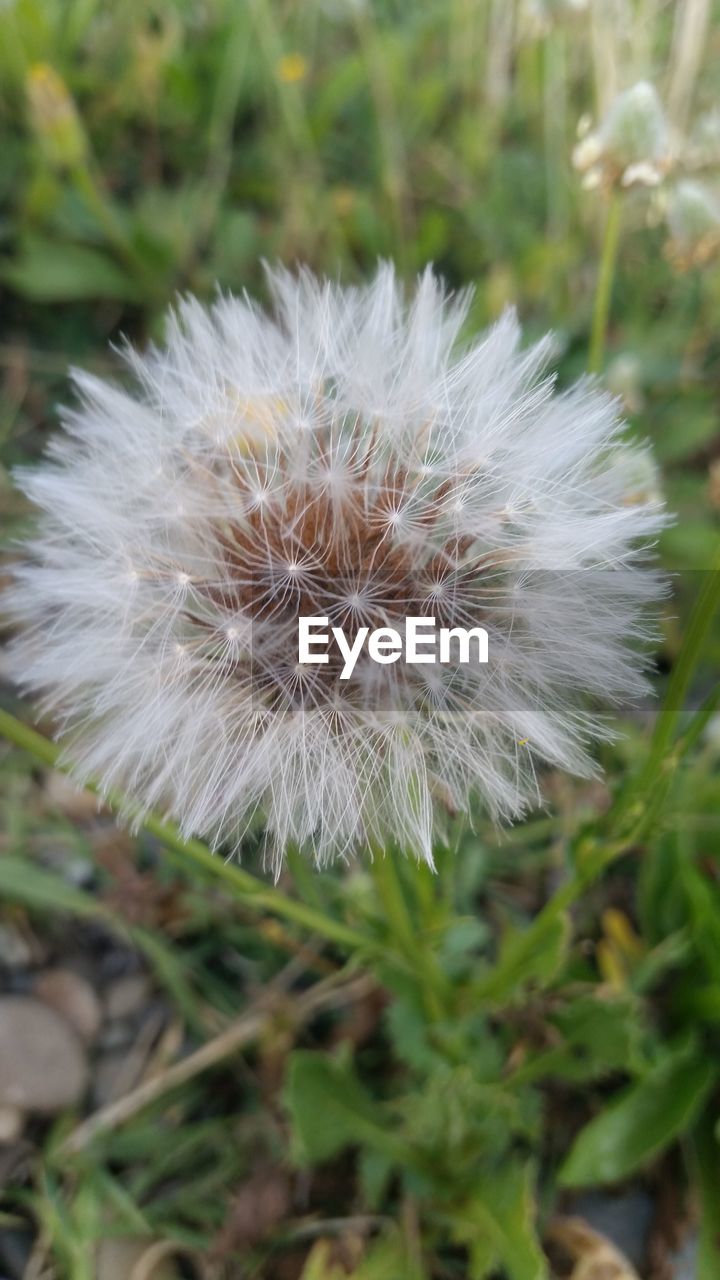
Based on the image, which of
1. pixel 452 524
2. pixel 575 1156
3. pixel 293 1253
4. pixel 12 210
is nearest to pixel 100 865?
pixel 293 1253

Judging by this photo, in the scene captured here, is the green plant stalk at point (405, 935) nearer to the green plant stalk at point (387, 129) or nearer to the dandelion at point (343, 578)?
the dandelion at point (343, 578)

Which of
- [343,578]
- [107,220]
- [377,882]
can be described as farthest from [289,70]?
[377,882]

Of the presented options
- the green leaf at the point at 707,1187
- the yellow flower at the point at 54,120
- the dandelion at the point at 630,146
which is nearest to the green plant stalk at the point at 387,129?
the yellow flower at the point at 54,120

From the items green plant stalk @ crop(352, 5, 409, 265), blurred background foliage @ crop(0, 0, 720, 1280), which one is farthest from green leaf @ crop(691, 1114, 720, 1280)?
green plant stalk @ crop(352, 5, 409, 265)

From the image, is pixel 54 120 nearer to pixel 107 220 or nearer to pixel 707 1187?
pixel 107 220

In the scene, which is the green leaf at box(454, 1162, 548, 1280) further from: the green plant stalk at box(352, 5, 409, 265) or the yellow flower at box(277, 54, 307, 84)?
the yellow flower at box(277, 54, 307, 84)

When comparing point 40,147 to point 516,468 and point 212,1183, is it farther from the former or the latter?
point 212,1183
